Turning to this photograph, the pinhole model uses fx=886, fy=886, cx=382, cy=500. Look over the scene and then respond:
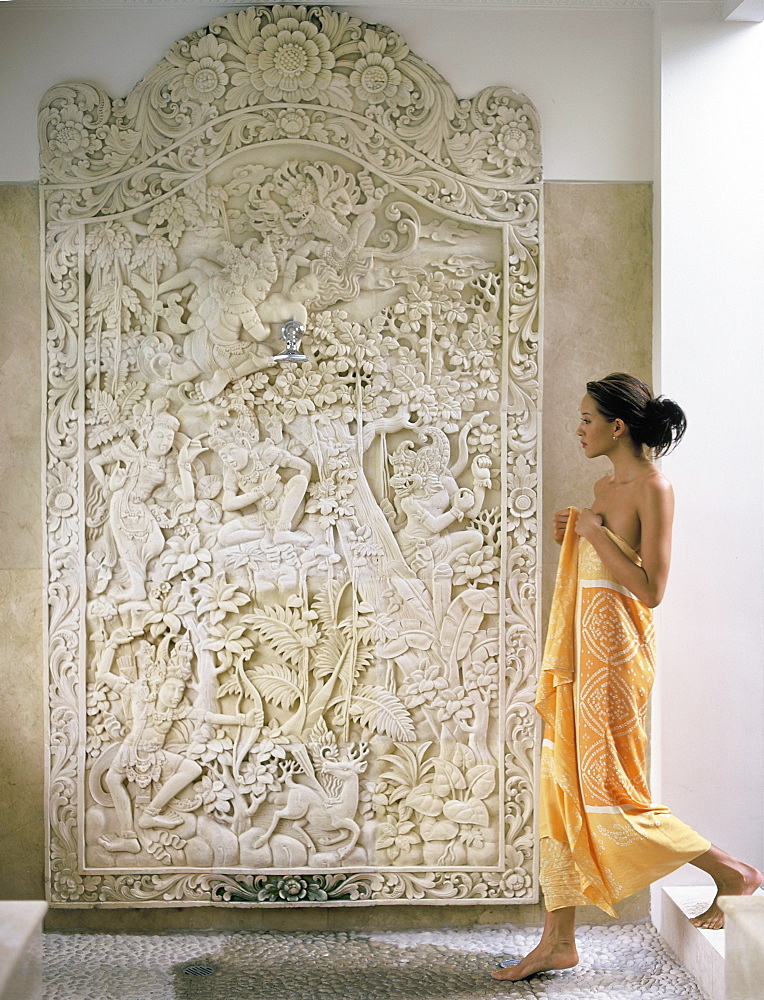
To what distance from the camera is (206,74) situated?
8.21ft

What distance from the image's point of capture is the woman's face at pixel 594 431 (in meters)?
2.32

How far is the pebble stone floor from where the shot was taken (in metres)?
2.24

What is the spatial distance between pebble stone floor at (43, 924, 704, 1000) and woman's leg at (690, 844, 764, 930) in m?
0.18

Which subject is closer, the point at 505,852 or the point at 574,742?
the point at 574,742

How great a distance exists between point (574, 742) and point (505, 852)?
471 millimetres

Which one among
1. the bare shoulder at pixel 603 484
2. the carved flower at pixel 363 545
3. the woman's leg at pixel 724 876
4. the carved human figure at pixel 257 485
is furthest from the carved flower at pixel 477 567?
the woman's leg at pixel 724 876

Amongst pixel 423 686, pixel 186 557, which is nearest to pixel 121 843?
pixel 186 557

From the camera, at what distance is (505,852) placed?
8.36ft

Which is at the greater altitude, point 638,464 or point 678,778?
point 638,464

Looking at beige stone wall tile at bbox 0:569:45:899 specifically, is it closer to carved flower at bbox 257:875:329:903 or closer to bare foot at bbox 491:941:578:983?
carved flower at bbox 257:875:329:903

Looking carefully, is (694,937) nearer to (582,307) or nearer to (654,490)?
(654,490)

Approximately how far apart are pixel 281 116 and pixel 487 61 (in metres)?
0.62

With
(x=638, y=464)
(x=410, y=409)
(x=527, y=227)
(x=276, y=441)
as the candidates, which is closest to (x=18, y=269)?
(x=276, y=441)

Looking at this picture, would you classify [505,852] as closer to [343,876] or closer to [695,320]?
[343,876]
